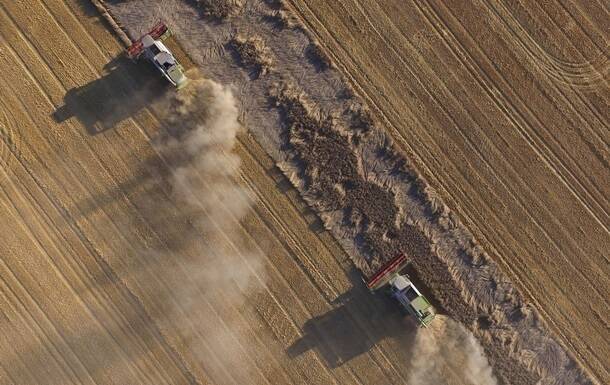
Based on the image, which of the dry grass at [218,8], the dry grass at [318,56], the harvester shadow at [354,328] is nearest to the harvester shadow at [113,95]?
the dry grass at [218,8]

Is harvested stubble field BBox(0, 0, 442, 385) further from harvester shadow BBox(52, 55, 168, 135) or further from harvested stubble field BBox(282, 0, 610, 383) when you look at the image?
harvested stubble field BBox(282, 0, 610, 383)

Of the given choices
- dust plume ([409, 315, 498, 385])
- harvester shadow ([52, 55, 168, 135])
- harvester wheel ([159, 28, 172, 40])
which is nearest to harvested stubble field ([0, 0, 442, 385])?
harvester shadow ([52, 55, 168, 135])

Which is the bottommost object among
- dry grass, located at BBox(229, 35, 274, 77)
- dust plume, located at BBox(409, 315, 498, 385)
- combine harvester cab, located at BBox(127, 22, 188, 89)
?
dust plume, located at BBox(409, 315, 498, 385)

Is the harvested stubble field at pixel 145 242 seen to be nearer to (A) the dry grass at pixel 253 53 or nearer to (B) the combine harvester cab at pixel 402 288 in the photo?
(B) the combine harvester cab at pixel 402 288

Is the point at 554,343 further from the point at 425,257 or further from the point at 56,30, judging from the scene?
the point at 56,30

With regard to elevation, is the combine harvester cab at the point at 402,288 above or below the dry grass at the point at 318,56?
below

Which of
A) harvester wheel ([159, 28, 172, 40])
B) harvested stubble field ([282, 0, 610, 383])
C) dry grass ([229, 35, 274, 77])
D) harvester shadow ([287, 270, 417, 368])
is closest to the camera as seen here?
harvester wheel ([159, 28, 172, 40])

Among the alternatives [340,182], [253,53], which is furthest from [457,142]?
[253,53]
